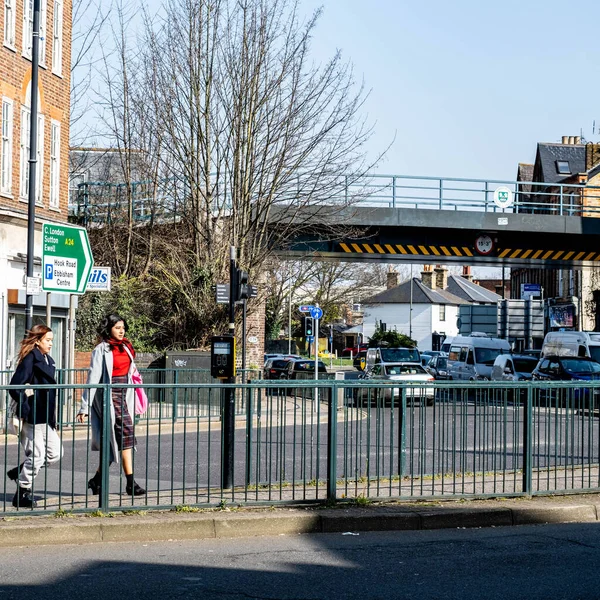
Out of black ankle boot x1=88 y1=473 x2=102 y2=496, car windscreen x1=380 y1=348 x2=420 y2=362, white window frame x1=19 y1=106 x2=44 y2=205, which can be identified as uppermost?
white window frame x1=19 y1=106 x2=44 y2=205

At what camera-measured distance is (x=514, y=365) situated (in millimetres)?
37188

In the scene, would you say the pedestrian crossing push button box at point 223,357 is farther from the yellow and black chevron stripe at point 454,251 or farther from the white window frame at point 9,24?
the yellow and black chevron stripe at point 454,251

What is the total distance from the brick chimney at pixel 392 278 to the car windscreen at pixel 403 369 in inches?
3303

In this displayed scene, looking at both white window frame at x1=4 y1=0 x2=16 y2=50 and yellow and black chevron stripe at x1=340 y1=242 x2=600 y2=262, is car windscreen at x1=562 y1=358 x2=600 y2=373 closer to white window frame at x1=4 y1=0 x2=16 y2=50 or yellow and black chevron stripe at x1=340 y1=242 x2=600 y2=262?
yellow and black chevron stripe at x1=340 y1=242 x2=600 y2=262

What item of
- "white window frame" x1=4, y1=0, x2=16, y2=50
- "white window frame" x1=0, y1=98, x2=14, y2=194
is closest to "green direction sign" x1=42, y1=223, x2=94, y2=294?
"white window frame" x1=0, y1=98, x2=14, y2=194

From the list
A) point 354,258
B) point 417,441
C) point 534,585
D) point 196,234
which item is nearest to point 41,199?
point 196,234

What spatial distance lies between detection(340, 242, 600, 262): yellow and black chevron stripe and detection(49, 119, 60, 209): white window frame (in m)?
9.64

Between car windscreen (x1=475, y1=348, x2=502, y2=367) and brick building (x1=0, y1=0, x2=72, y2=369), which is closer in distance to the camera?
brick building (x1=0, y1=0, x2=72, y2=369)

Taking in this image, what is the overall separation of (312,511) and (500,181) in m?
24.7

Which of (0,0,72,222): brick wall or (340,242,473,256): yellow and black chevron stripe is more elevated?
(0,0,72,222): brick wall

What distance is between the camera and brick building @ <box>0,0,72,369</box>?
79.5 feet

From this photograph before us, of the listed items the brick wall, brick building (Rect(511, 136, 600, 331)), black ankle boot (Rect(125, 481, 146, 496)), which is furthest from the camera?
brick building (Rect(511, 136, 600, 331))

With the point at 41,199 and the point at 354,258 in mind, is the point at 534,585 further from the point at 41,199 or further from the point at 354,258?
the point at 354,258

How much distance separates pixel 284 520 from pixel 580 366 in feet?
81.4
